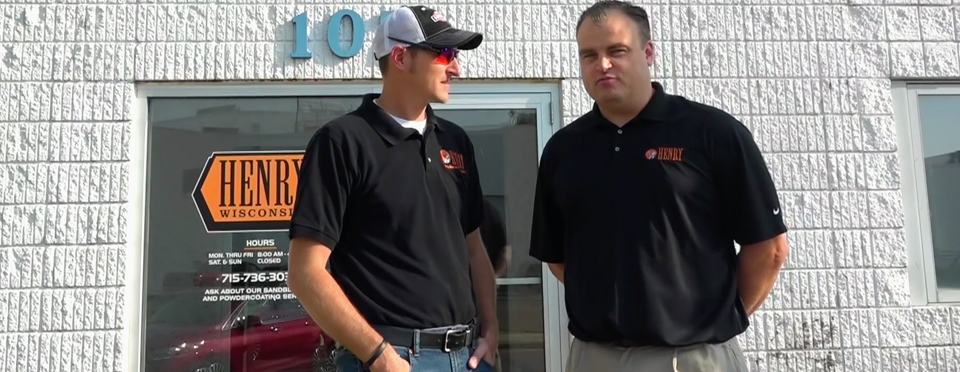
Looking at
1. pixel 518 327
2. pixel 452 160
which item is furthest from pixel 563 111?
pixel 452 160

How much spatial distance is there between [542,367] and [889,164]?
215cm

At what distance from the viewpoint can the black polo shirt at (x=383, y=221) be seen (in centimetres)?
207

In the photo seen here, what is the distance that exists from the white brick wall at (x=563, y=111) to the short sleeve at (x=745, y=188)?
1.61 m

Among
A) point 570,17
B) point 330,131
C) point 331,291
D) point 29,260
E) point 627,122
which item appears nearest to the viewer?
point 331,291

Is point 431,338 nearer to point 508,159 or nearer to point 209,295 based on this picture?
point 508,159

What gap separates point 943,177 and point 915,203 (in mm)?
271

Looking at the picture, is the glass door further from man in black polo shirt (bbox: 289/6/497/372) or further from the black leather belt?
the black leather belt

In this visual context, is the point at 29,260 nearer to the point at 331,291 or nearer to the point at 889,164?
the point at 331,291

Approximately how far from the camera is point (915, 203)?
3.99 m

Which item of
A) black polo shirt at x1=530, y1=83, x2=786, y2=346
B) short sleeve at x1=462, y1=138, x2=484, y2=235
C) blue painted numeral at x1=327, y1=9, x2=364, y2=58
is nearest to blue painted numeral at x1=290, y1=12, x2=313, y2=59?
Answer: blue painted numeral at x1=327, y1=9, x2=364, y2=58

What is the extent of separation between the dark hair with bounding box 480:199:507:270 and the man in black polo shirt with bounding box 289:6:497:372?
1489 mm

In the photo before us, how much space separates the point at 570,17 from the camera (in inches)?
155

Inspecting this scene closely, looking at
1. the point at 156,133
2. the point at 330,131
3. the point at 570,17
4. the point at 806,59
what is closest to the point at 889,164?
the point at 806,59

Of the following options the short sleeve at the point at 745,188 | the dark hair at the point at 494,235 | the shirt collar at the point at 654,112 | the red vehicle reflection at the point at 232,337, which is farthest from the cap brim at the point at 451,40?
the red vehicle reflection at the point at 232,337
